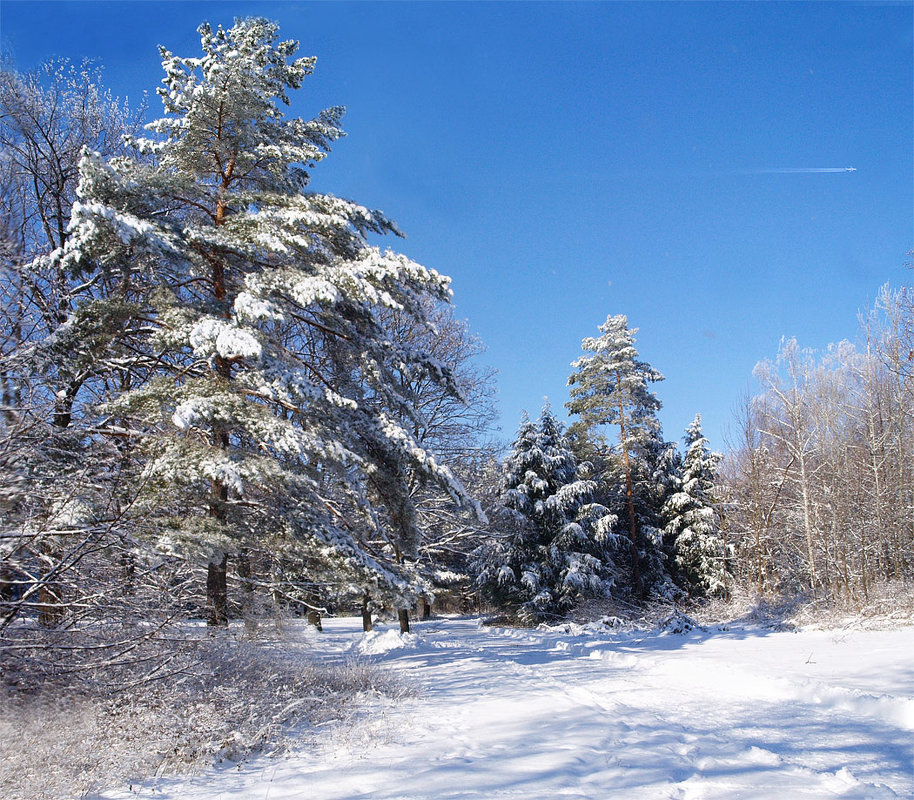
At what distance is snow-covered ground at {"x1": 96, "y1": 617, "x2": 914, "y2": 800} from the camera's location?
14.4 feet

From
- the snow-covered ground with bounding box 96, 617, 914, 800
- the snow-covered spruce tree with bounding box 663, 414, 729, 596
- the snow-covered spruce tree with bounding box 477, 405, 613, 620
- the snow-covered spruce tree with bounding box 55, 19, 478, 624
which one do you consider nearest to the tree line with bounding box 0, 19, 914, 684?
the snow-covered spruce tree with bounding box 55, 19, 478, 624

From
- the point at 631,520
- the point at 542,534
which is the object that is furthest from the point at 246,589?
the point at 631,520

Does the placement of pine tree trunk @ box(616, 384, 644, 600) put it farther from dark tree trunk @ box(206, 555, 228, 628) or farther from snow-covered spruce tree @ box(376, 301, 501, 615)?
dark tree trunk @ box(206, 555, 228, 628)

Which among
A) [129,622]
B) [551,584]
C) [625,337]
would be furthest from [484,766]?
[625,337]

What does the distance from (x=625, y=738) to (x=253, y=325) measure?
7.74 metres

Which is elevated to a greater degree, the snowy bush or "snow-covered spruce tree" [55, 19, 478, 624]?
"snow-covered spruce tree" [55, 19, 478, 624]

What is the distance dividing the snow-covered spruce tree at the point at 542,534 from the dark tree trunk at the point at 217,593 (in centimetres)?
1401

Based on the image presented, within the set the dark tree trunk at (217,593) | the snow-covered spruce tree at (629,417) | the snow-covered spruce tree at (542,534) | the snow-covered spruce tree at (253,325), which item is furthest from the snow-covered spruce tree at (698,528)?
the dark tree trunk at (217,593)

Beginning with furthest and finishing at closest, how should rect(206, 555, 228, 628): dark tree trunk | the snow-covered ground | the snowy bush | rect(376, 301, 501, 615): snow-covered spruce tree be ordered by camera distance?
rect(376, 301, 501, 615): snow-covered spruce tree, rect(206, 555, 228, 628): dark tree trunk, the snowy bush, the snow-covered ground

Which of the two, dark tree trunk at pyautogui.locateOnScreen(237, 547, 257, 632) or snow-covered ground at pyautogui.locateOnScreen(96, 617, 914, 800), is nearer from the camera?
snow-covered ground at pyautogui.locateOnScreen(96, 617, 914, 800)

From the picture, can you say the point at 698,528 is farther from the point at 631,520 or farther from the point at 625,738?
the point at 625,738

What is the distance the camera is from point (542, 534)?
24.7 metres

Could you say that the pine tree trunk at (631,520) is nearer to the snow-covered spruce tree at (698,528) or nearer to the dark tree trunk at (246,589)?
the snow-covered spruce tree at (698,528)

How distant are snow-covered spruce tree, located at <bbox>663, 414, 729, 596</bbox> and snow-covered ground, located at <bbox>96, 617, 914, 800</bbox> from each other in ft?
58.1
